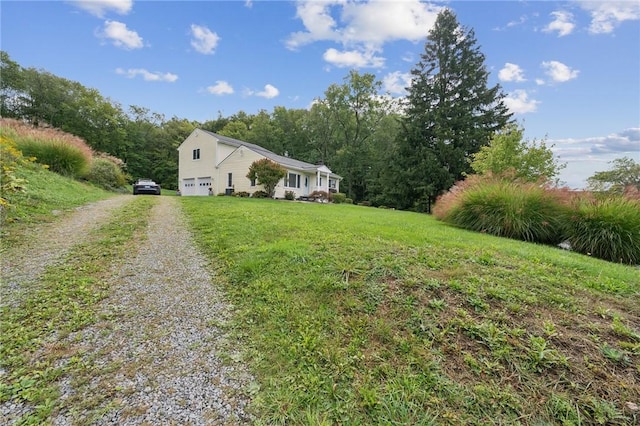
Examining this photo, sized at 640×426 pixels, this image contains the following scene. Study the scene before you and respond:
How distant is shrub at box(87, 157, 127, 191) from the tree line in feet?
52.1

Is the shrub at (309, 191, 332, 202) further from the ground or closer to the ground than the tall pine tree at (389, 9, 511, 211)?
closer to the ground

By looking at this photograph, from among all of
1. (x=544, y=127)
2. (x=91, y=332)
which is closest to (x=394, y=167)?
(x=544, y=127)

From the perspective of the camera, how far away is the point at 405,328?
235 cm

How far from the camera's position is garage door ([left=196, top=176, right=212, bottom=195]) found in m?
22.5

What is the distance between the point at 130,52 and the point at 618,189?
18.8m

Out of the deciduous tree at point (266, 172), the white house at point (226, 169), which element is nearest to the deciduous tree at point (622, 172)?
the white house at point (226, 169)

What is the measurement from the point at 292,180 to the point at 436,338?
64.3 feet

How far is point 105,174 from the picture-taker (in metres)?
16.2

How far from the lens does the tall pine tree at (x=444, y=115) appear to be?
21.1 m

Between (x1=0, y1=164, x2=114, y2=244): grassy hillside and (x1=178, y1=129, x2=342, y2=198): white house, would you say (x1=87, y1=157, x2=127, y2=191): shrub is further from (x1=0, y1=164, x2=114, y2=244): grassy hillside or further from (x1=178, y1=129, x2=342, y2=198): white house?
(x1=0, y1=164, x2=114, y2=244): grassy hillside

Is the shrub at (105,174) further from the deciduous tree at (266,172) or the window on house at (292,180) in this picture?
the window on house at (292,180)

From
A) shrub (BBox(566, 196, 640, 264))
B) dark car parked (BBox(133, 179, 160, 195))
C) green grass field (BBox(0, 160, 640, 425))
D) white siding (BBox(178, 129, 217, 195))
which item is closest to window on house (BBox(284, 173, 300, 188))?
white siding (BBox(178, 129, 217, 195))

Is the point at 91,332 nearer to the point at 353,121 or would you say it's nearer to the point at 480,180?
the point at 480,180

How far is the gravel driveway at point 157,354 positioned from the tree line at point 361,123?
798 inches
